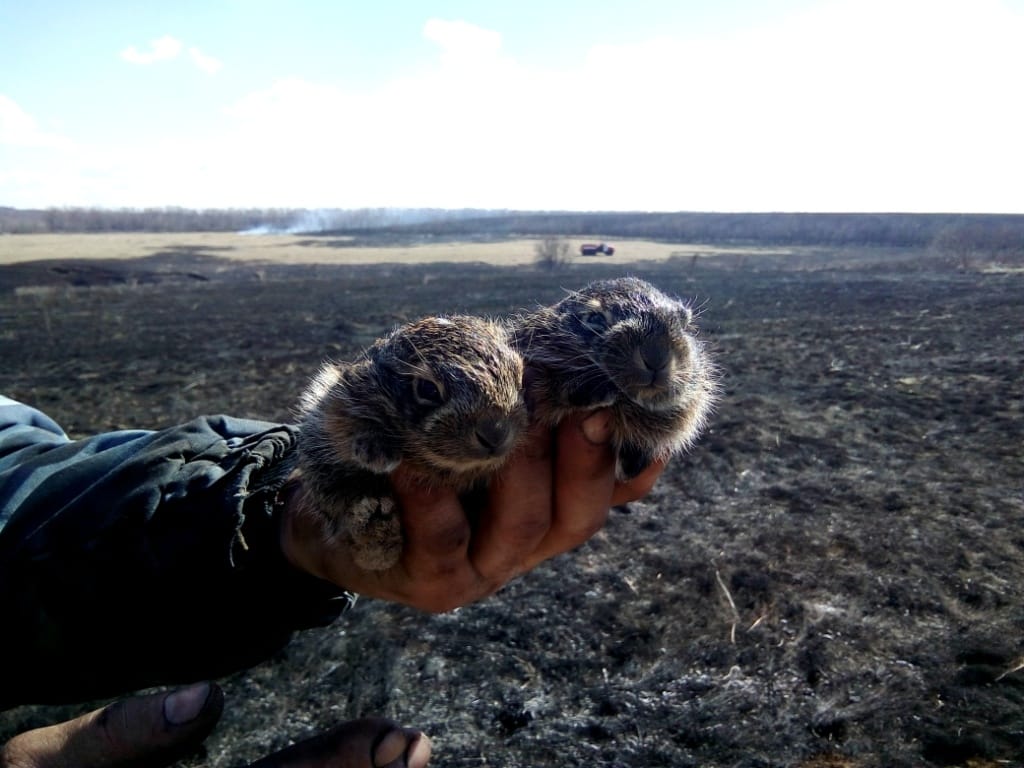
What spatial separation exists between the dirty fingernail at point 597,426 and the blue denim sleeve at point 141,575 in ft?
5.16

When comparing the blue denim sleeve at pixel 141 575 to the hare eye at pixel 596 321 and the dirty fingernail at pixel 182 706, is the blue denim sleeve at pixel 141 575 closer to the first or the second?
the dirty fingernail at pixel 182 706

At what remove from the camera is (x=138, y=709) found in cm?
303

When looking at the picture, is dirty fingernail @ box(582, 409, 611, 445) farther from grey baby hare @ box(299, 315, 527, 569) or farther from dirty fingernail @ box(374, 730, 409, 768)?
dirty fingernail @ box(374, 730, 409, 768)

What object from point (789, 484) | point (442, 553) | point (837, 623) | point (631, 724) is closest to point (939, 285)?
point (789, 484)

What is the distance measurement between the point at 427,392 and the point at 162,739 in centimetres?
189

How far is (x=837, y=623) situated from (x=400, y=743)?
507 cm

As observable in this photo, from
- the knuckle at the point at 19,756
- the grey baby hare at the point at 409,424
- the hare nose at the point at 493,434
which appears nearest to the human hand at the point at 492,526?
the grey baby hare at the point at 409,424

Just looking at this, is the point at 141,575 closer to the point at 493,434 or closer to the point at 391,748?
the point at 391,748

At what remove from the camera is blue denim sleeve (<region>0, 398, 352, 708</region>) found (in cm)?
318

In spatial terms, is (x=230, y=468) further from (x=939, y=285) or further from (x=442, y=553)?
(x=939, y=285)

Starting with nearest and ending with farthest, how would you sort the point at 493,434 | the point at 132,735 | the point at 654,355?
the point at 493,434 → the point at 132,735 → the point at 654,355

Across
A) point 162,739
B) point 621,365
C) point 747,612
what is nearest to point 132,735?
point 162,739

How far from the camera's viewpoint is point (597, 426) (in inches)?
125

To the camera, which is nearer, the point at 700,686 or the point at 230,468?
the point at 230,468
